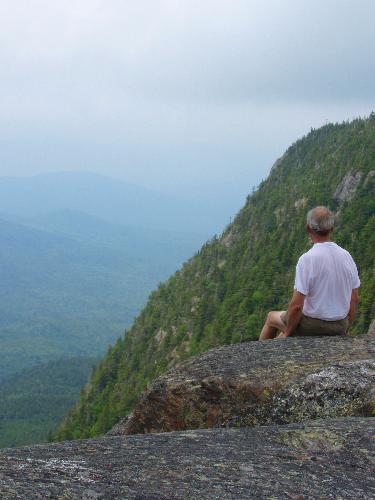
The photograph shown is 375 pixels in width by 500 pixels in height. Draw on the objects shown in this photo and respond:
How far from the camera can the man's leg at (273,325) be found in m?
14.2

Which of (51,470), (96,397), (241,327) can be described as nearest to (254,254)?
(241,327)

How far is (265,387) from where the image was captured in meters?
10.8

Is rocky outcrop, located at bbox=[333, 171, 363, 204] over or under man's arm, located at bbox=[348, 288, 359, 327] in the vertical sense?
over

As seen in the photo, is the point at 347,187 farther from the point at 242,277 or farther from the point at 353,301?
the point at 353,301

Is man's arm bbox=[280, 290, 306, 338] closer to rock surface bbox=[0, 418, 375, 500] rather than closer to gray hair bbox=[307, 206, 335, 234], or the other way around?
gray hair bbox=[307, 206, 335, 234]

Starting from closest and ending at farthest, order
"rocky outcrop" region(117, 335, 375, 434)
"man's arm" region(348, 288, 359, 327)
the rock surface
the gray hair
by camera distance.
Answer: the rock surface → "rocky outcrop" region(117, 335, 375, 434) → the gray hair → "man's arm" region(348, 288, 359, 327)

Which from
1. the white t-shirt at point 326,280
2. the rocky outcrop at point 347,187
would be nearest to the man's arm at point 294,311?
the white t-shirt at point 326,280

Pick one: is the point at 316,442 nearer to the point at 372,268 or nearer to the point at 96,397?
the point at 372,268

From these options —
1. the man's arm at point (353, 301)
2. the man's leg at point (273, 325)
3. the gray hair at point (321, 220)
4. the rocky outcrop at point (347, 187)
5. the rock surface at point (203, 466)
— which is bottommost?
the rock surface at point (203, 466)

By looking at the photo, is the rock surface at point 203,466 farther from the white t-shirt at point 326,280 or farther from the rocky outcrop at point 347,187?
the rocky outcrop at point 347,187

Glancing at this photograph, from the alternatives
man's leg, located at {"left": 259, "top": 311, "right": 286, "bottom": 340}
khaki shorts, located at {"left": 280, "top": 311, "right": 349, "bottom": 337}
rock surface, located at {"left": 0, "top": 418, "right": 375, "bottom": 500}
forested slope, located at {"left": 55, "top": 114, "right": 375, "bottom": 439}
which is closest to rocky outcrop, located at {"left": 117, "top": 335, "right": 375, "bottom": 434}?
khaki shorts, located at {"left": 280, "top": 311, "right": 349, "bottom": 337}

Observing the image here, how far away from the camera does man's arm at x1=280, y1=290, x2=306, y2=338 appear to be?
12.7 metres

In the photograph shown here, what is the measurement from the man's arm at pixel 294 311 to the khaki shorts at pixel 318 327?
169mm

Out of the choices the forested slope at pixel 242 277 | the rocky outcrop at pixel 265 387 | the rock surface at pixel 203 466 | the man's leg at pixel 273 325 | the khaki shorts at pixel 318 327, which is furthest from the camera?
the forested slope at pixel 242 277
